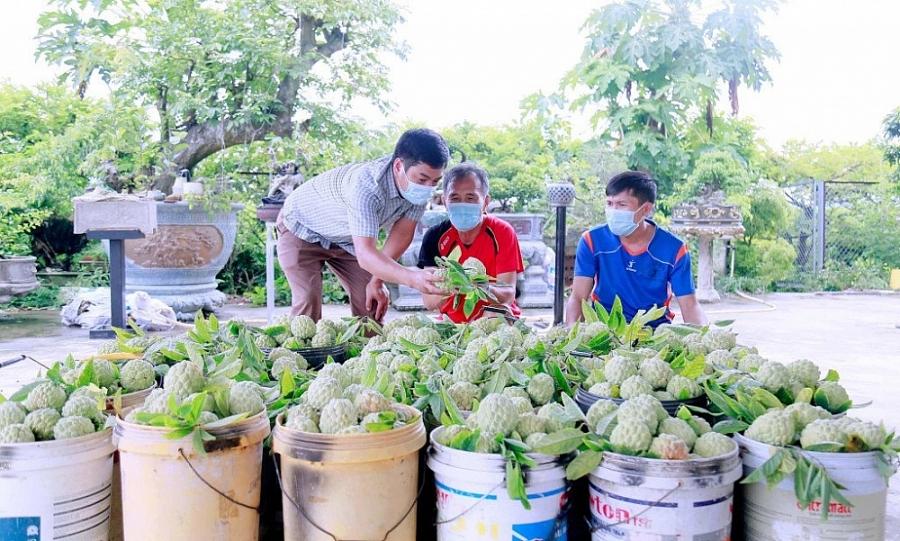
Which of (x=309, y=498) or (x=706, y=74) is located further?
(x=706, y=74)

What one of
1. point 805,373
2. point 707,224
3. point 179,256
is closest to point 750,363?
point 805,373

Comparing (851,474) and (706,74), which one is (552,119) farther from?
(851,474)

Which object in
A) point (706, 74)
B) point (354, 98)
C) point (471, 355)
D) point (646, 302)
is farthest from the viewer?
point (706, 74)

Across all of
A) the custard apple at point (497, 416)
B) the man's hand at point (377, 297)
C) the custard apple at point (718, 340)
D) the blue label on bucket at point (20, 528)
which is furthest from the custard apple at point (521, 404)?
the man's hand at point (377, 297)

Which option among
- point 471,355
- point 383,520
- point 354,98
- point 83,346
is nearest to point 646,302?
point 471,355

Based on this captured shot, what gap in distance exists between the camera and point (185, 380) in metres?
1.55

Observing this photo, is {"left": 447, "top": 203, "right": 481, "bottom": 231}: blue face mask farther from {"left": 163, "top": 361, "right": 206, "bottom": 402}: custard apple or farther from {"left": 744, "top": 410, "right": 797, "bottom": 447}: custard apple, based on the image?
{"left": 744, "top": 410, "right": 797, "bottom": 447}: custard apple

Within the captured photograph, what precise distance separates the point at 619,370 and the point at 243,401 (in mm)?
863

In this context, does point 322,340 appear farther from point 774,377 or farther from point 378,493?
point 774,377

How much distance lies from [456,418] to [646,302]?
6.39ft

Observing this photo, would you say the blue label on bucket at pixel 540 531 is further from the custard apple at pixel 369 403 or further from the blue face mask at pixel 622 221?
the blue face mask at pixel 622 221

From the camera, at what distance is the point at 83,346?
571cm

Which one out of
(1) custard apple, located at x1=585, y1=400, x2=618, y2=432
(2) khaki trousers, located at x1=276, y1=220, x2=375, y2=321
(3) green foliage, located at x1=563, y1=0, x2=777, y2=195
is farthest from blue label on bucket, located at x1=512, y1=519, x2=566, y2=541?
(3) green foliage, located at x1=563, y1=0, x2=777, y2=195

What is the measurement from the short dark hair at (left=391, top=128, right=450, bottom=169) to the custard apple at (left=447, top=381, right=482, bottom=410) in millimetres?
1390
